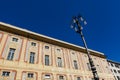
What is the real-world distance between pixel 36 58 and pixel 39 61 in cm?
74

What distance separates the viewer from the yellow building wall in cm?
1548

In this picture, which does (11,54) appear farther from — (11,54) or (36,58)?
(36,58)

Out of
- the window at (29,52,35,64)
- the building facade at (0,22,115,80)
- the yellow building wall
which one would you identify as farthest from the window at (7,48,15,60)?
the window at (29,52,35,64)

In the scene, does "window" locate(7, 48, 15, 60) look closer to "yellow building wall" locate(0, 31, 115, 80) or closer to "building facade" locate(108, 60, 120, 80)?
"yellow building wall" locate(0, 31, 115, 80)

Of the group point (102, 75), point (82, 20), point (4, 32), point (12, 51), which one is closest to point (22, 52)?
point (12, 51)

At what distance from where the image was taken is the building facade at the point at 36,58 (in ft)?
51.1

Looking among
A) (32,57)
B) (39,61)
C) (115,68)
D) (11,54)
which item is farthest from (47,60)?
(115,68)

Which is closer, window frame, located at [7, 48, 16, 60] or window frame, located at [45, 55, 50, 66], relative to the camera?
window frame, located at [7, 48, 16, 60]

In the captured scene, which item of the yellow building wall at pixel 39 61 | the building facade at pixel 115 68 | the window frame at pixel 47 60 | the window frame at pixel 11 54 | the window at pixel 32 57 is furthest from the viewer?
the building facade at pixel 115 68

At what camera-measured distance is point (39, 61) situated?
1858cm

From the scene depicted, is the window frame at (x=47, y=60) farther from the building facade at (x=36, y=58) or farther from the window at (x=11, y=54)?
the window at (x=11, y=54)

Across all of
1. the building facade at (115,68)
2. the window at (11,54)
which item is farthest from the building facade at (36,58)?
the building facade at (115,68)

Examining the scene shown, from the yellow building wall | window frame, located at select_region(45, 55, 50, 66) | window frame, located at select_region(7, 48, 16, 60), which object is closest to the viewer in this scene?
the yellow building wall

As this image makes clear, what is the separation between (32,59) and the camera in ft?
59.6
